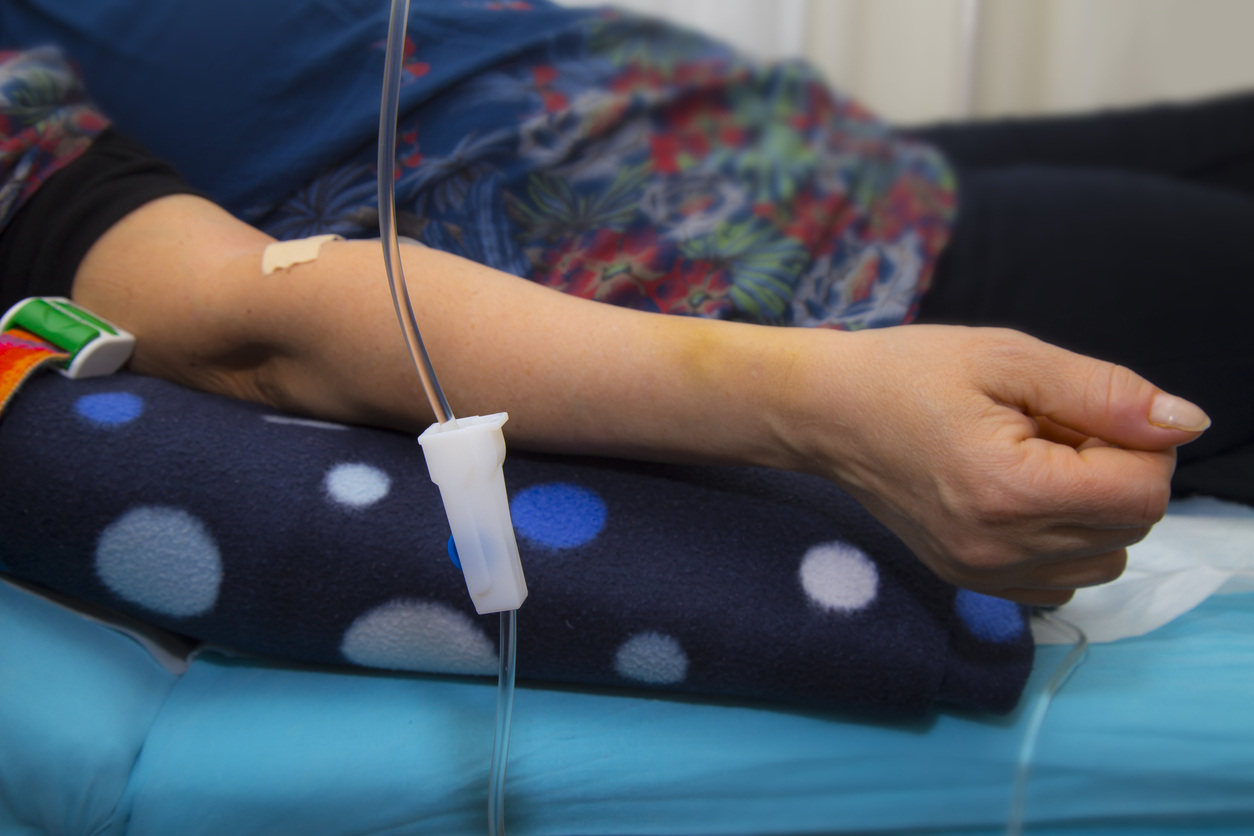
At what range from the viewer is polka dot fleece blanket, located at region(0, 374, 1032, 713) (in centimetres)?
44

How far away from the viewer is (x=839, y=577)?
0.46 m

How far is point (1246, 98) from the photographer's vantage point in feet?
3.31

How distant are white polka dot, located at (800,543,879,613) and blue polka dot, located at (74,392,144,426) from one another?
442 mm

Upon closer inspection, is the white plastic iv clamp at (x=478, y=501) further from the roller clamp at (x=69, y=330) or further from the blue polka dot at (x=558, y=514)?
the roller clamp at (x=69, y=330)

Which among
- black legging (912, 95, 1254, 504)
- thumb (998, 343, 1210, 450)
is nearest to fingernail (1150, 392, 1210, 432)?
thumb (998, 343, 1210, 450)

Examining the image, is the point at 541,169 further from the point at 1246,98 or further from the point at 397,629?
the point at 1246,98

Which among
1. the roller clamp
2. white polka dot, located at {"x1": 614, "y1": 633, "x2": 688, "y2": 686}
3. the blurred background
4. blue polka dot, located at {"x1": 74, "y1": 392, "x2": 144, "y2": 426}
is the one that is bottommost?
white polka dot, located at {"x1": 614, "y1": 633, "x2": 688, "y2": 686}

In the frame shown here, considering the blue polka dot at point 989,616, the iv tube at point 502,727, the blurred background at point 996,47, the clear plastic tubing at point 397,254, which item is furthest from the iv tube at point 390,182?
the blurred background at point 996,47

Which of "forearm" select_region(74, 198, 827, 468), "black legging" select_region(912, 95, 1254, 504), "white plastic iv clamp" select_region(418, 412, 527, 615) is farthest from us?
"black legging" select_region(912, 95, 1254, 504)

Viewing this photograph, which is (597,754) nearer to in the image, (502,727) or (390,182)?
(502,727)

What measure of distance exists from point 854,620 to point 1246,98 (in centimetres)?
106

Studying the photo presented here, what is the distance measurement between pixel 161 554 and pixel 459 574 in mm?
186

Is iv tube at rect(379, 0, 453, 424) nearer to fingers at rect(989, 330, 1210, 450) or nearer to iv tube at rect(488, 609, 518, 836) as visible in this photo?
iv tube at rect(488, 609, 518, 836)

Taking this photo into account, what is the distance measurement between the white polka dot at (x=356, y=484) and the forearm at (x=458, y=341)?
0.13 feet
